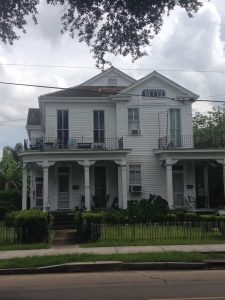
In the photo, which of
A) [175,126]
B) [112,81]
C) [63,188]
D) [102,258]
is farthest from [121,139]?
[102,258]

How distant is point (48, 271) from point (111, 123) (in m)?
19.2

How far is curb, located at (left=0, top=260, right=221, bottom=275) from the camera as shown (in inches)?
545

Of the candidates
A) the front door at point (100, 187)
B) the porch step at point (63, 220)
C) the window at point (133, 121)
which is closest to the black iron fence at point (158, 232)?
the porch step at point (63, 220)

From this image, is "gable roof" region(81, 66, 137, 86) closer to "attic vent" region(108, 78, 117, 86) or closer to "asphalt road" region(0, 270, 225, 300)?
"attic vent" region(108, 78, 117, 86)

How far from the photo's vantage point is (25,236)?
1898 cm

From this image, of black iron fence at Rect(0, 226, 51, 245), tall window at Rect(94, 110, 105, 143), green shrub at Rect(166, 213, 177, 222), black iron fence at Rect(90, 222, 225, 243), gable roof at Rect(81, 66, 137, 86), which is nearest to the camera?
black iron fence at Rect(0, 226, 51, 245)

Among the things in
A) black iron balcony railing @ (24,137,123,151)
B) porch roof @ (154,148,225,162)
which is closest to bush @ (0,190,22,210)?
black iron balcony railing @ (24,137,123,151)

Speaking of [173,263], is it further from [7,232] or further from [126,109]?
[126,109]

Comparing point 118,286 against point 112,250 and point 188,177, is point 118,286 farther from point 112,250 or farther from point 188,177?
point 188,177

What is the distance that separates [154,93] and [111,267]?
20040 millimetres

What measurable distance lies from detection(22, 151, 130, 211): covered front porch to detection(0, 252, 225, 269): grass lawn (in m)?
14.4

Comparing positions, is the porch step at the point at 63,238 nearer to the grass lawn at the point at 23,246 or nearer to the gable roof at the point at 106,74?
the grass lawn at the point at 23,246

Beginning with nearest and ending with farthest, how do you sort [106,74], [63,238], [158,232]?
[158,232], [63,238], [106,74]

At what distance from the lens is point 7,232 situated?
63.4 feet
